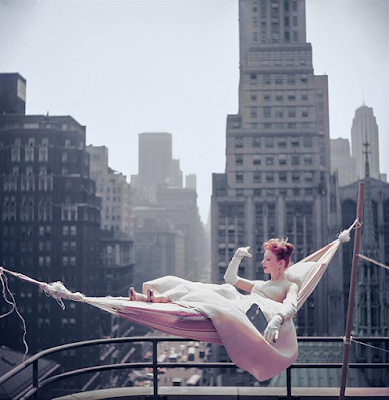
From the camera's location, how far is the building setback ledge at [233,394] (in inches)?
105

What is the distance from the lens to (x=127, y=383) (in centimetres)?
2989

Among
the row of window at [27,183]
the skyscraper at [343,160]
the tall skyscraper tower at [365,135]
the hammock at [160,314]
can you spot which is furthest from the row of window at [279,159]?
the hammock at [160,314]

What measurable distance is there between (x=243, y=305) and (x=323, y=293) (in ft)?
81.2

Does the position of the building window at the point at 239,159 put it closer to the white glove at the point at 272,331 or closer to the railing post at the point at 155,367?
the railing post at the point at 155,367

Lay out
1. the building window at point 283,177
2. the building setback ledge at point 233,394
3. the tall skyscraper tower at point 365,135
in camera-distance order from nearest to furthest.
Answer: the building setback ledge at point 233,394
the tall skyscraper tower at point 365,135
the building window at point 283,177

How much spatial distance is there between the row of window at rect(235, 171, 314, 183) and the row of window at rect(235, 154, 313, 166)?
611 mm

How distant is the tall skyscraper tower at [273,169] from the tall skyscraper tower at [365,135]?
9.02ft

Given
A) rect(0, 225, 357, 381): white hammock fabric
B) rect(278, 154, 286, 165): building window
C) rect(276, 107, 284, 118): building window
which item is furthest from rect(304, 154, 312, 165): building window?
rect(0, 225, 357, 381): white hammock fabric

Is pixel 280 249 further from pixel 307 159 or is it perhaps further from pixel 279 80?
pixel 279 80

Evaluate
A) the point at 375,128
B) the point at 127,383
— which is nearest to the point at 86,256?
the point at 127,383

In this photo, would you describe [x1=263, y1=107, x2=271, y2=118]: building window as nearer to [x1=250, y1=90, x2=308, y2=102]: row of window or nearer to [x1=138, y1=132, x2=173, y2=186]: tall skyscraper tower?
[x1=250, y1=90, x2=308, y2=102]: row of window

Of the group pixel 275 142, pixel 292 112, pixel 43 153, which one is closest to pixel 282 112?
pixel 292 112

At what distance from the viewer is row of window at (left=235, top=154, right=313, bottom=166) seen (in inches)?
1031

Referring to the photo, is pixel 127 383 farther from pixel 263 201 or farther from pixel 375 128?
pixel 375 128
